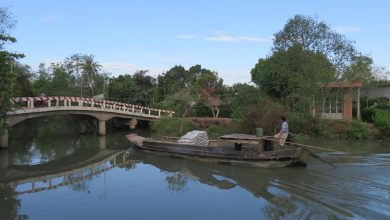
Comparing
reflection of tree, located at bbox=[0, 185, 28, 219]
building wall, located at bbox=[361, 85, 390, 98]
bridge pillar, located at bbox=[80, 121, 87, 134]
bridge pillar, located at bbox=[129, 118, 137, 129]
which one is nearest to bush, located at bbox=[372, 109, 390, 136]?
building wall, located at bbox=[361, 85, 390, 98]

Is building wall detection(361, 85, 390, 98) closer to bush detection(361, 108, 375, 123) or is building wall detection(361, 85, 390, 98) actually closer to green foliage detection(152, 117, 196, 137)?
bush detection(361, 108, 375, 123)

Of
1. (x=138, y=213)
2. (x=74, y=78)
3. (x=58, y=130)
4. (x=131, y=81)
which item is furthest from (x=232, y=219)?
(x=74, y=78)

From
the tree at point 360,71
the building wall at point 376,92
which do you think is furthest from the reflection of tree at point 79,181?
the building wall at point 376,92

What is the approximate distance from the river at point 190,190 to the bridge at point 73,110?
Result: 6.46 m

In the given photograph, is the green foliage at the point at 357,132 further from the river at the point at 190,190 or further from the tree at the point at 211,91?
the tree at the point at 211,91

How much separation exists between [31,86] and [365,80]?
1414 inches

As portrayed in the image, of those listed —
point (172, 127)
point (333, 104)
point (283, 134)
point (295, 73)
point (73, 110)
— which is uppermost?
point (295, 73)

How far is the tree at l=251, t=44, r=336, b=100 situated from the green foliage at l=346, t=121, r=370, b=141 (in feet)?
10.8

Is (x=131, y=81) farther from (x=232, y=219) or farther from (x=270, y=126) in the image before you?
(x=232, y=219)

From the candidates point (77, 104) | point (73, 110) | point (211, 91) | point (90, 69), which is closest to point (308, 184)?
point (73, 110)

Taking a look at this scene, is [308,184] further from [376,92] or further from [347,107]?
[376,92]

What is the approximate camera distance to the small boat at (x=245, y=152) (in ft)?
53.0

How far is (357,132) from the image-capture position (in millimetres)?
27266

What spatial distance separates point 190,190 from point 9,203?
5.42 m
